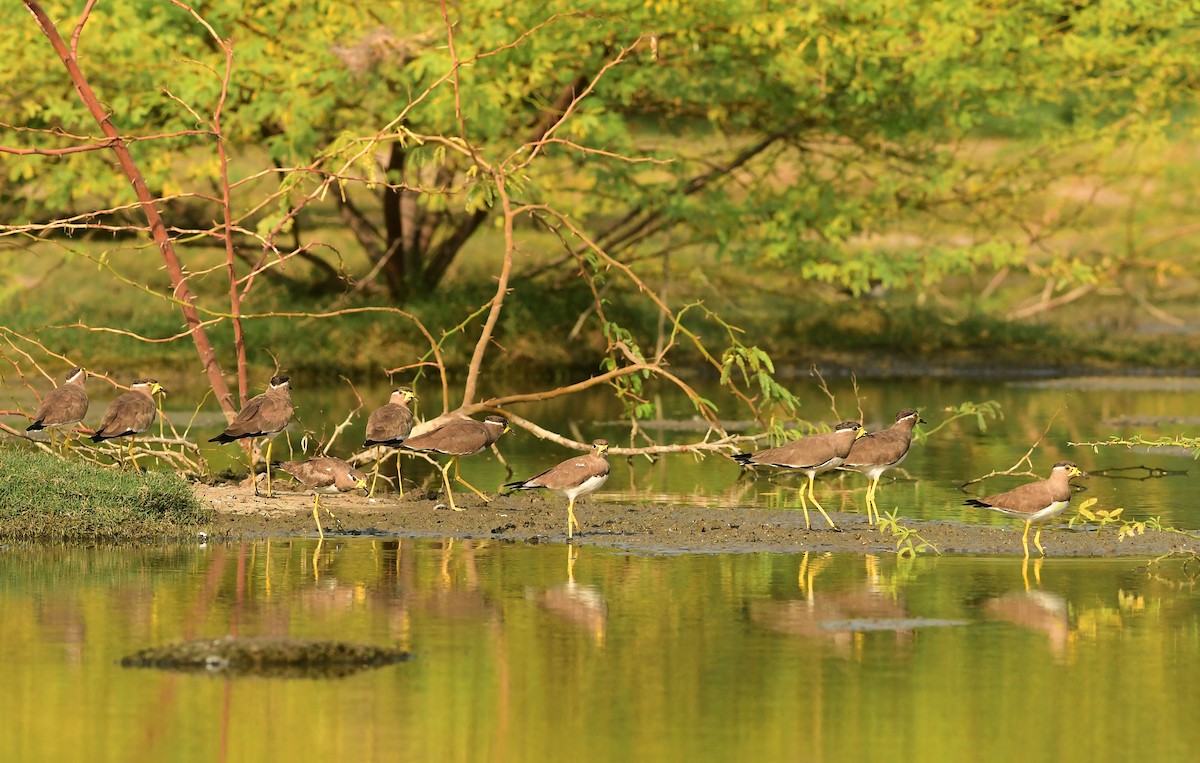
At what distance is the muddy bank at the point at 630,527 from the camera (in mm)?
17078

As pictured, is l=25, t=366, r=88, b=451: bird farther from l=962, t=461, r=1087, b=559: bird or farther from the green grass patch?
l=962, t=461, r=1087, b=559: bird

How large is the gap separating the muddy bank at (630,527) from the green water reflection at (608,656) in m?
0.64

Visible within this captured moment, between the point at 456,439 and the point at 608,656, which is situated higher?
the point at 456,439

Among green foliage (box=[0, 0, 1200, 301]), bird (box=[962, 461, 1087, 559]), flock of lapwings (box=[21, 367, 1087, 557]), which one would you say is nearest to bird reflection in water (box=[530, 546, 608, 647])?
flock of lapwings (box=[21, 367, 1087, 557])

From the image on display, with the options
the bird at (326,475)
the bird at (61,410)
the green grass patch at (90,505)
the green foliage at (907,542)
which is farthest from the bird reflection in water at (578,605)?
the bird at (61,410)

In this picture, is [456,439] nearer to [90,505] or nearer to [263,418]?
[263,418]

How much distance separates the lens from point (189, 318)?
2080 centimetres

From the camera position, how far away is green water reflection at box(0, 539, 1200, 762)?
32.8ft

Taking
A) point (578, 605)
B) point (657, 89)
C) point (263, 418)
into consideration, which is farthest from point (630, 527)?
point (657, 89)

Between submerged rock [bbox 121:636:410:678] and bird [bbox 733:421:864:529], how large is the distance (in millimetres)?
6541

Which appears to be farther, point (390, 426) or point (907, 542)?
point (390, 426)

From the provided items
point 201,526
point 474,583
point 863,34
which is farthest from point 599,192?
point 474,583

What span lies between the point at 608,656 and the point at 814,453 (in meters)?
6.20

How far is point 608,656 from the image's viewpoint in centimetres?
1209
